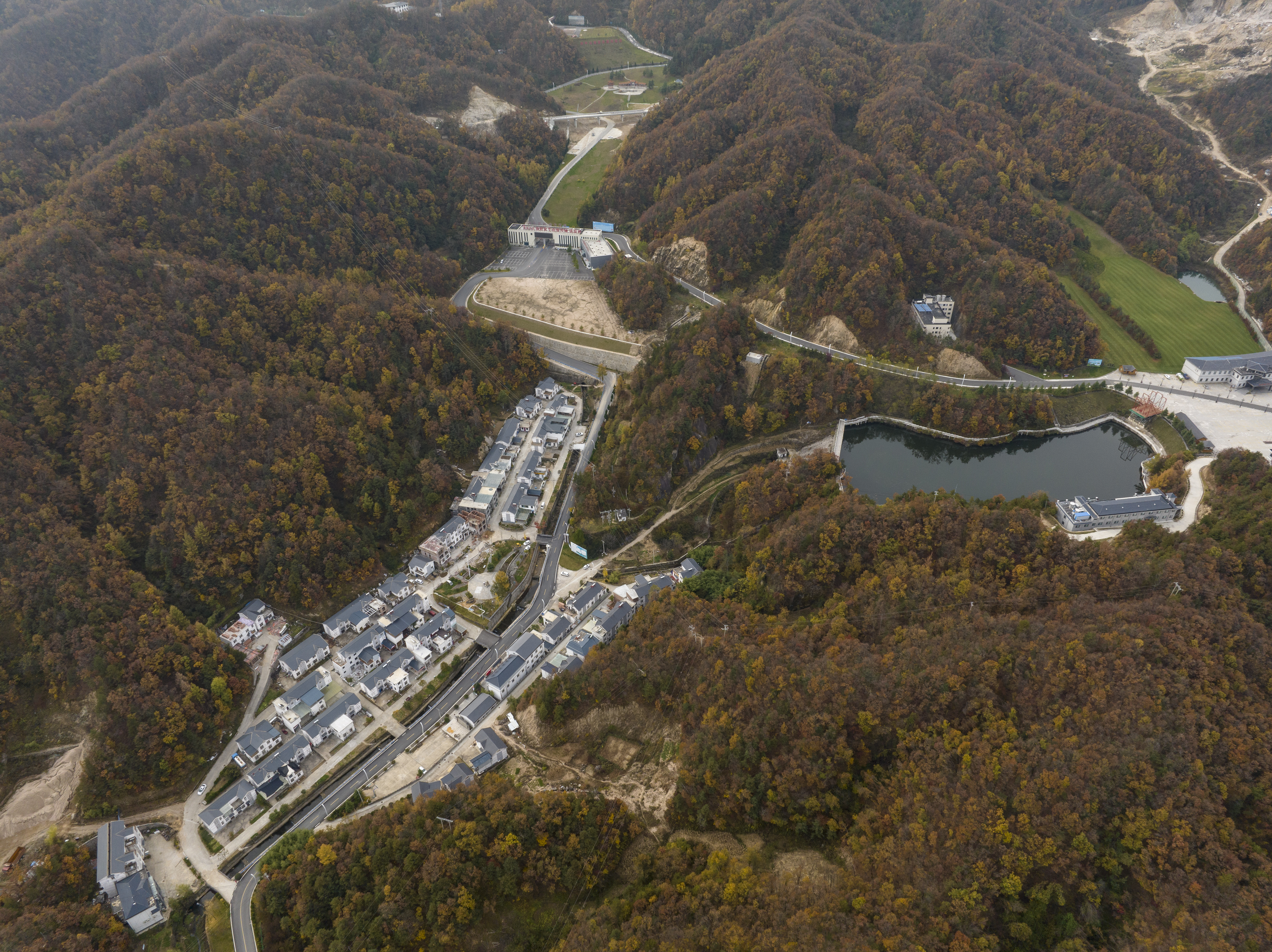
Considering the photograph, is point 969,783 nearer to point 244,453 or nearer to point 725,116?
point 244,453

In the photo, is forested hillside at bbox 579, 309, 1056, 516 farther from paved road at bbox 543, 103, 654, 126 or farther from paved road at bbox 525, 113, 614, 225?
paved road at bbox 543, 103, 654, 126

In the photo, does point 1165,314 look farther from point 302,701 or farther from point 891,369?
point 302,701

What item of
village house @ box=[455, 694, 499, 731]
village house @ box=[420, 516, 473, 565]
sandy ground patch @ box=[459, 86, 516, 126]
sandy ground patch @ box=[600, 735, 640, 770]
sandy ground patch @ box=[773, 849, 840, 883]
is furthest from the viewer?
sandy ground patch @ box=[459, 86, 516, 126]

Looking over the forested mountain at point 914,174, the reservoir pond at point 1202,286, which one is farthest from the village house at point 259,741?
the reservoir pond at point 1202,286

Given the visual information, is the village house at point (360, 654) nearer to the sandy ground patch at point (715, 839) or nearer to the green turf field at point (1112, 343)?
the sandy ground patch at point (715, 839)

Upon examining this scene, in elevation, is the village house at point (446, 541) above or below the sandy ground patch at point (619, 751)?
below

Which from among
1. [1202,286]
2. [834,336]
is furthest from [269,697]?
[1202,286]

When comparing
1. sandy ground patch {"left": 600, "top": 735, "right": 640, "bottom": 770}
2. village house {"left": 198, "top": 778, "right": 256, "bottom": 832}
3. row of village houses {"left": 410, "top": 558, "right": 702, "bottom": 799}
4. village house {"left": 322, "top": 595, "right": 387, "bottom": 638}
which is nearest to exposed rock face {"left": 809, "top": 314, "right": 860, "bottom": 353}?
row of village houses {"left": 410, "top": 558, "right": 702, "bottom": 799}

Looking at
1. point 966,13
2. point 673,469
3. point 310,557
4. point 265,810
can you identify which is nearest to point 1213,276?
point 966,13
